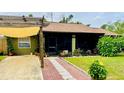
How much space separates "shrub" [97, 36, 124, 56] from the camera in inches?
1037

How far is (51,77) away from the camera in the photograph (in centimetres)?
1407

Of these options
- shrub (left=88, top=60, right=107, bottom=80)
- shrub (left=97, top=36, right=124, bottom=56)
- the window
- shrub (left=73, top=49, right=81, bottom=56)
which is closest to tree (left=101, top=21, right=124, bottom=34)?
shrub (left=97, top=36, right=124, bottom=56)

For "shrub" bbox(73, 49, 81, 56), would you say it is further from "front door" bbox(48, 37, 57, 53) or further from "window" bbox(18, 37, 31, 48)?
"window" bbox(18, 37, 31, 48)

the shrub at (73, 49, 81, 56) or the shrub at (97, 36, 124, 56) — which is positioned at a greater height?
the shrub at (97, 36, 124, 56)

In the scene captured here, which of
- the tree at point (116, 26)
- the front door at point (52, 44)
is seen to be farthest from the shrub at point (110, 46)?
the tree at point (116, 26)

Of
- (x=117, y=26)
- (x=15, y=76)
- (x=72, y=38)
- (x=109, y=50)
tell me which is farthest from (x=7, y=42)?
(x=117, y=26)

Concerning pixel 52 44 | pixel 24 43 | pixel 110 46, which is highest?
pixel 24 43

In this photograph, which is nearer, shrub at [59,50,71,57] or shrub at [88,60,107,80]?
shrub at [88,60,107,80]

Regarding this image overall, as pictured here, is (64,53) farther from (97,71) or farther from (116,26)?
(116,26)

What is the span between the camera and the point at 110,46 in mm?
26281

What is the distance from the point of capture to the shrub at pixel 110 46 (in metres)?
26.3

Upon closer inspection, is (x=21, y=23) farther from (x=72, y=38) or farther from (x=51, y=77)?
(x=72, y=38)

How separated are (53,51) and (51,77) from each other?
13939 millimetres

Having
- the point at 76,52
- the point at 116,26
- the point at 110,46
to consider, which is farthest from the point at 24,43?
the point at 116,26
